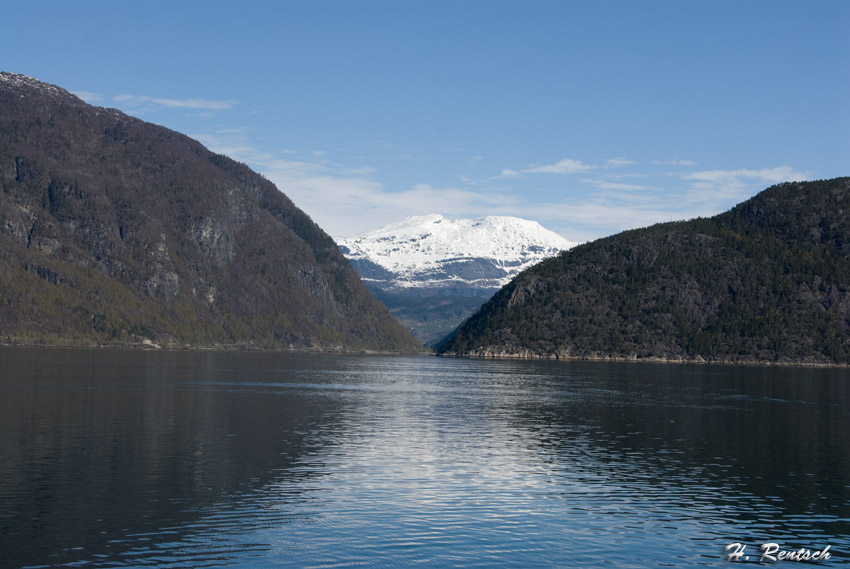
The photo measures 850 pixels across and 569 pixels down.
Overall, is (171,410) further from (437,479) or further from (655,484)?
(655,484)

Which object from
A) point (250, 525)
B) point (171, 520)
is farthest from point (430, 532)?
point (171, 520)

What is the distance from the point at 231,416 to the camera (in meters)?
107

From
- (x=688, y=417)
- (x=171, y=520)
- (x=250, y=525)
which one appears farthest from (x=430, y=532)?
(x=688, y=417)

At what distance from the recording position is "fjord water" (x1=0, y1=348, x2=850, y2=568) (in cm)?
4778

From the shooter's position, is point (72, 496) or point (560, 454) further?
point (560, 454)

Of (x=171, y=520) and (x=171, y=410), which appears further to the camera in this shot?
(x=171, y=410)

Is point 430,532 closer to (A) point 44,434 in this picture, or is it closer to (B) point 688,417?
(A) point 44,434

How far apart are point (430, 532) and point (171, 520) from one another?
48.6ft

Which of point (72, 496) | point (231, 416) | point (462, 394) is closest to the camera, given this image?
point (72, 496)

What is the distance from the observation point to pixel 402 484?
6538 cm

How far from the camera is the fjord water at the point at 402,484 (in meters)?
47.8

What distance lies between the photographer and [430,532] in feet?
168

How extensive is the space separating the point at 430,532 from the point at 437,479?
16552 millimetres

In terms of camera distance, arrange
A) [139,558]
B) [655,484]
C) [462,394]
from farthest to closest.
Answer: [462,394] → [655,484] → [139,558]
